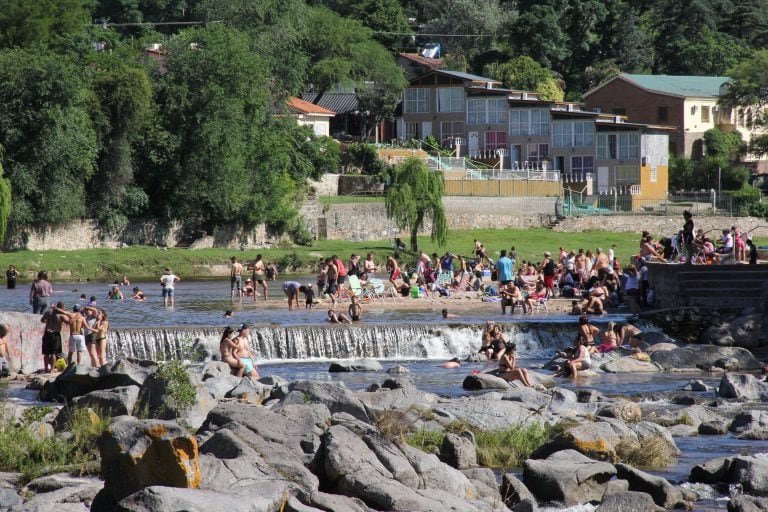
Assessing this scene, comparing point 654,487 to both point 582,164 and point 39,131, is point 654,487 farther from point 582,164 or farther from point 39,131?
point 582,164

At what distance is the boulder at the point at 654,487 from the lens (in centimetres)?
1728

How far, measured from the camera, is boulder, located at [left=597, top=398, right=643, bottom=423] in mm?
22844

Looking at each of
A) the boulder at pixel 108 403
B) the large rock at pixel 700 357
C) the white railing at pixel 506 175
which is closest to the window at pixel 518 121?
the white railing at pixel 506 175

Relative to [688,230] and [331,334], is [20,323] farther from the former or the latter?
[688,230]

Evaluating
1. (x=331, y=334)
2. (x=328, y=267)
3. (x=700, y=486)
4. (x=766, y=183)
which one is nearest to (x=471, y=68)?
(x=766, y=183)

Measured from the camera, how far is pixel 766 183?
268 feet

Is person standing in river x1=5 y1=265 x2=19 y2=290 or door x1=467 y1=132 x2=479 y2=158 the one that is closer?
person standing in river x1=5 y1=265 x2=19 y2=290

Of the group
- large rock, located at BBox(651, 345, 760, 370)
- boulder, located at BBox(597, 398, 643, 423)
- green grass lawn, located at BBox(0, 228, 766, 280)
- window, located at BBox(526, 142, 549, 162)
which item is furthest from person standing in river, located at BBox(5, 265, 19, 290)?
window, located at BBox(526, 142, 549, 162)

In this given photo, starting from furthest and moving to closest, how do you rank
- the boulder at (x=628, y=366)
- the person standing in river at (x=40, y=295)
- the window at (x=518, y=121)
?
the window at (x=518, y=121) → the person standing in river at (x=40, y=295) → the boulder at (x=628, y=366)

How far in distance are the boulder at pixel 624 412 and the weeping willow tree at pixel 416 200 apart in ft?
110

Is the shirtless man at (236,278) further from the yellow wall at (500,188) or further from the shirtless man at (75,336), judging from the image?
the yellow wall at (500,188)

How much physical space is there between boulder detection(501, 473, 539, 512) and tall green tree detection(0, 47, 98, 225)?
128 feet

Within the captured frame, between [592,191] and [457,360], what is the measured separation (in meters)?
44.3

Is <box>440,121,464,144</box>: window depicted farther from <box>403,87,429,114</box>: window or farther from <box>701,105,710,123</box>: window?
<box>701,105,710,123</box>: window
